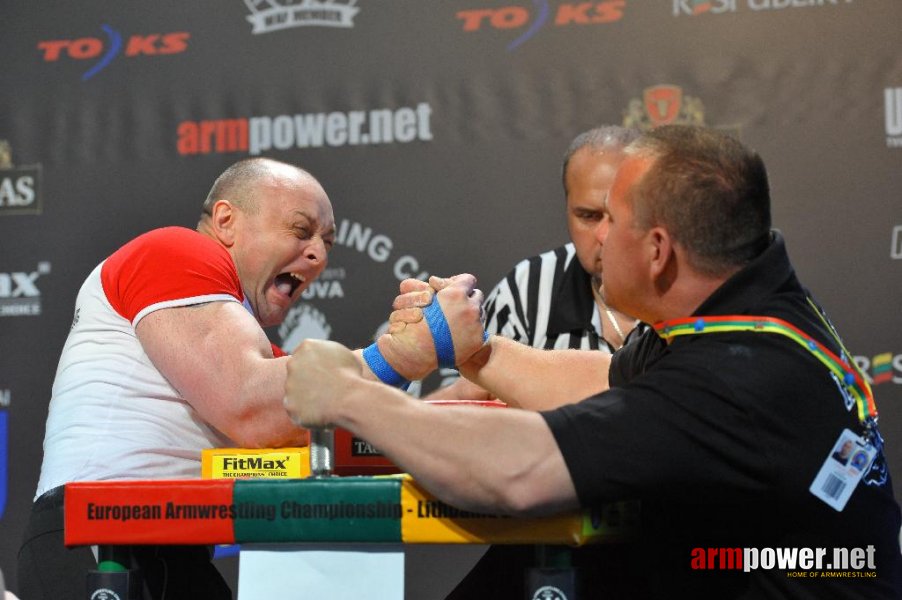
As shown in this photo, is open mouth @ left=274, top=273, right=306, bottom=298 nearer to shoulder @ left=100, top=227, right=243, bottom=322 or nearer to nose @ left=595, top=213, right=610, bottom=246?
shoulder @ left=100, top=227, right=243, bottom=322

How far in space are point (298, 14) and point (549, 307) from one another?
4.88 feet

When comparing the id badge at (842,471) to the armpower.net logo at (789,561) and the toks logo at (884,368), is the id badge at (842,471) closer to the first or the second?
the armpower.net logo at (789,561)

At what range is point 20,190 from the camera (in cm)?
391

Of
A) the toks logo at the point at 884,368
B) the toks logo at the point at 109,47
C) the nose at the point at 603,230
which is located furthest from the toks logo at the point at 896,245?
the toks logo at the point at 109,47

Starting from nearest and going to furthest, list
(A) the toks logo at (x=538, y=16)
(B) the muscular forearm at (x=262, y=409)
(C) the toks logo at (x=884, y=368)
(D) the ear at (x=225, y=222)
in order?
(B) the muscular forearm at (x=262, y=409) < (D) the ear at (x=225, y=222) < (C) the toks logo at (x=884, y=368) < (A) the toks logo at (x=538, y=16)

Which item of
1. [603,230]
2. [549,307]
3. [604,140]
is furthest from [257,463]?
[604,140]

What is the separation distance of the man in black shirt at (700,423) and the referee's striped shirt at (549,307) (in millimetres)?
1301

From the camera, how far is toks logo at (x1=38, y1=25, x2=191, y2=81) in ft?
12.7

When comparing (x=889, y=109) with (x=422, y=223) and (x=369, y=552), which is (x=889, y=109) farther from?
(x=369, y=552)

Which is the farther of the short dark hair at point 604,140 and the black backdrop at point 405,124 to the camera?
the black backdrop at point 405,124

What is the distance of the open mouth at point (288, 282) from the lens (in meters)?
2.62

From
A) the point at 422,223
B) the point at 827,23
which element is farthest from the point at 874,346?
the point at 422,223

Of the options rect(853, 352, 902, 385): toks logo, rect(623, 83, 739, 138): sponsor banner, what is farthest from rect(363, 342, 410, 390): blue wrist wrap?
rect(853, 352, 902, 385): toks logo

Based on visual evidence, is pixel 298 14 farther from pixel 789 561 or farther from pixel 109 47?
pixel 789 561
